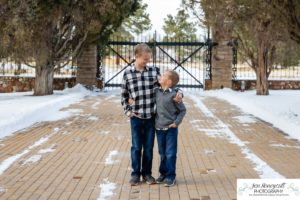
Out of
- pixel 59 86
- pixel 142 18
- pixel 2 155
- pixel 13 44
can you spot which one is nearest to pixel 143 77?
pixel 2 155

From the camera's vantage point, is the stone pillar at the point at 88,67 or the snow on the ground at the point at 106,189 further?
the stone pillar at the point at 88,67

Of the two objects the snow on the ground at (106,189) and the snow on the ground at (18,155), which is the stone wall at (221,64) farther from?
the snow on the ground at (106,189)

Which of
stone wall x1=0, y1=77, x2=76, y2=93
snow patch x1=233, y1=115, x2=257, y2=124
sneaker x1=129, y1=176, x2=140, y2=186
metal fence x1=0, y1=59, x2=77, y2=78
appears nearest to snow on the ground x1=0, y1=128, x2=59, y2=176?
sneaker x1=129, y1=176, x2=140, y2=186

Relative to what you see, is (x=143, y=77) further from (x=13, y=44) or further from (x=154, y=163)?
(x=13, y=44)

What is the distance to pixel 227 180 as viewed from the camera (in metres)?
6.71

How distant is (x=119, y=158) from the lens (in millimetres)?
8172

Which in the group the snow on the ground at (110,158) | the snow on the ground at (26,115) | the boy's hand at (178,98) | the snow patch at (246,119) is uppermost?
the boy's hand at (178,98)

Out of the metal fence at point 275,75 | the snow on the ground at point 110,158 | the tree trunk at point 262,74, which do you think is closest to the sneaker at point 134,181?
the snow on the ground at point 110,158

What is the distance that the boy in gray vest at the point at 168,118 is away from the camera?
627cm

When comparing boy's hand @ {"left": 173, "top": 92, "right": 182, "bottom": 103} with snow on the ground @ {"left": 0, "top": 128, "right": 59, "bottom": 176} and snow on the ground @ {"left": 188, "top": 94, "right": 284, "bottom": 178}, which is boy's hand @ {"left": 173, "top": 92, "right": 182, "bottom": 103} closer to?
snow on the ground @ {"left": 188, "top": 94, "right": 284, "bottom": 178}

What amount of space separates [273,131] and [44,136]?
4.94 m

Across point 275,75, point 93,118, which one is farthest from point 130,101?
point 275,75

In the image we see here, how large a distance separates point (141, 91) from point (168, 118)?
1.53 feet

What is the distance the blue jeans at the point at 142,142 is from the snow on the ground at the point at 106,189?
325 mm
